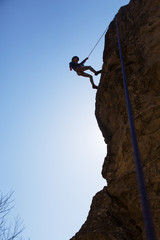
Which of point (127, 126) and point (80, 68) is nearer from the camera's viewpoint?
point (127, 126)

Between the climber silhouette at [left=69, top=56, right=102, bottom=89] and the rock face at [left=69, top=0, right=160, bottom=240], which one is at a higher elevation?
the climber silhouette at [left=69, top=56, right=102, bottom=89]

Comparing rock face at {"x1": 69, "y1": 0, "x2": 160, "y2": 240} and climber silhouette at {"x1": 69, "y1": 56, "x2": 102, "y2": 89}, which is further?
climber silhouette at {"x1": 69, "y1": 56, "x2": 102, "y2": 89}

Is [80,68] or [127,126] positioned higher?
[80,68]

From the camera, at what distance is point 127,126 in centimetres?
621

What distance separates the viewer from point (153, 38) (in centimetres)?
675

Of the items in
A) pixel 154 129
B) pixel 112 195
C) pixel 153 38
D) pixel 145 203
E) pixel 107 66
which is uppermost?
pixel 107 66

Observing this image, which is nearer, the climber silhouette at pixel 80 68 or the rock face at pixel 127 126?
the rock face at pixel 127 126

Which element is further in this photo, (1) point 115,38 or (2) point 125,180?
(1) point 115,38

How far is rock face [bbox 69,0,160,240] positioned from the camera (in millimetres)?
5223

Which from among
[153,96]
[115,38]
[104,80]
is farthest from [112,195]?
[115,38]

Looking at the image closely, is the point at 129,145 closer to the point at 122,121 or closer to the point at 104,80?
the point at 122,121

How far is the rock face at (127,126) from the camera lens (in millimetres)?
5223

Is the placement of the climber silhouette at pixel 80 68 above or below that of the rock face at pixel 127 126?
above

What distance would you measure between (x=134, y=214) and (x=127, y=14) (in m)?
6.15
